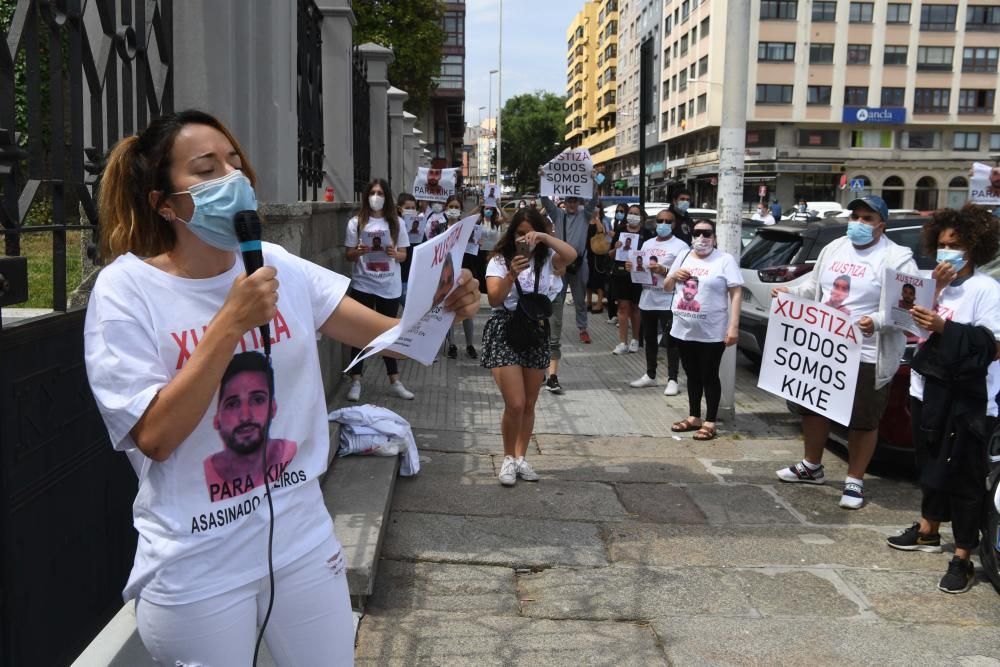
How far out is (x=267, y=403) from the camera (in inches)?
84.4

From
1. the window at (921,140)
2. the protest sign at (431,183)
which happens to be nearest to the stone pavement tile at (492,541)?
the protest sign at (431,183)

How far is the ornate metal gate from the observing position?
2.60m

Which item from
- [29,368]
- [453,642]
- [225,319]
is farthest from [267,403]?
[453,642]

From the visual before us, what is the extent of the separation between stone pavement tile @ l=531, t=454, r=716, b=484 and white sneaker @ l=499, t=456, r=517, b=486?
336 millimetres

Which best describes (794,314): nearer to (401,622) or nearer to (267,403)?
(401,622)

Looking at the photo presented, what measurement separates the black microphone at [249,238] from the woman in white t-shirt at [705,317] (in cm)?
621

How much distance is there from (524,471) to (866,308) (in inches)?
100

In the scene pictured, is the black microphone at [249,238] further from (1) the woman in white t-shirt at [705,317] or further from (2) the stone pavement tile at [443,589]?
(1) the woman in white t-shirt at [705,317]

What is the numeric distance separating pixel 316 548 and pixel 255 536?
6.4 inches

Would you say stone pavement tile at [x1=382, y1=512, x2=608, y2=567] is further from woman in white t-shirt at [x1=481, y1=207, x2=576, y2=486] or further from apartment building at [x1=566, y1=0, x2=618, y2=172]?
apartment building at [x1=566, y1=0, x2=618, y2=172]

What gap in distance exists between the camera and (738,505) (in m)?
6.19

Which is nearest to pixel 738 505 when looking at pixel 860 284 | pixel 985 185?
pixel 860 284

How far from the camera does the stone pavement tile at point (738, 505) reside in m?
5.92

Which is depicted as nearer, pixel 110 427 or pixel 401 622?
pixel 110 427
